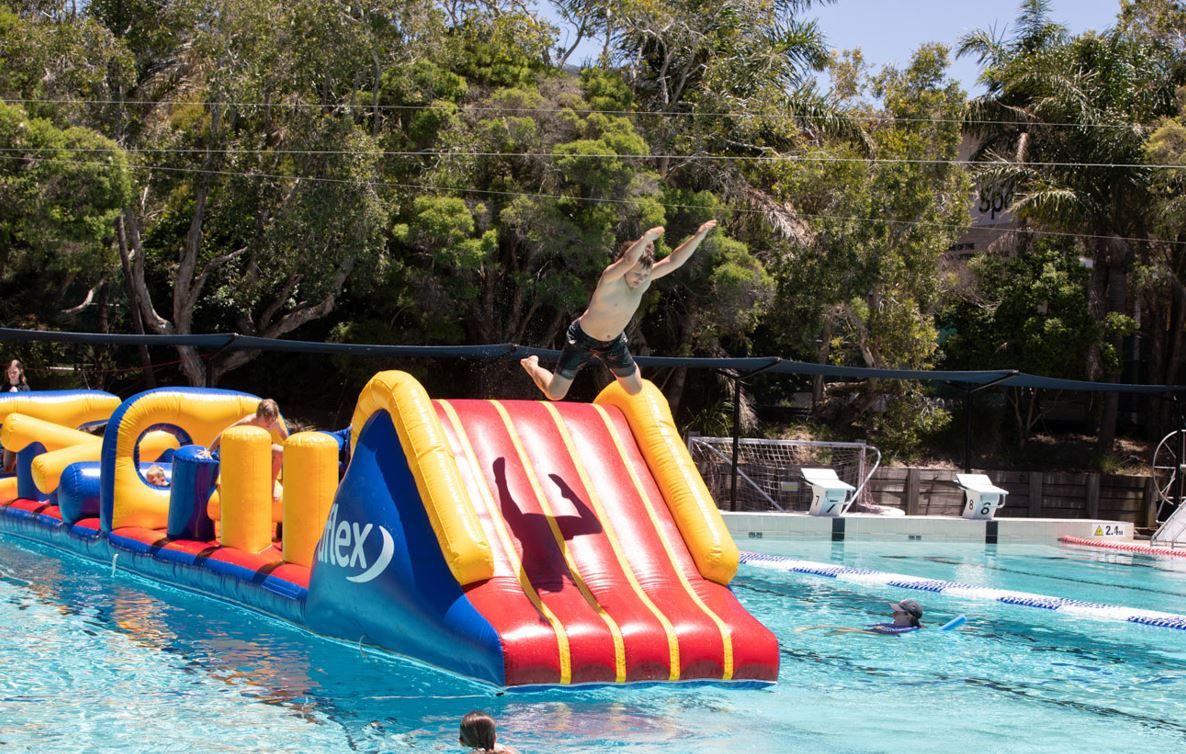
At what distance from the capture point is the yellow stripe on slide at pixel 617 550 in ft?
22.4

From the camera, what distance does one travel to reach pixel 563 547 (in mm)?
7445

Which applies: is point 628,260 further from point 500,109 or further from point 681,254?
point 500,109

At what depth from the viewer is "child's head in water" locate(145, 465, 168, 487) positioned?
11.0 meters

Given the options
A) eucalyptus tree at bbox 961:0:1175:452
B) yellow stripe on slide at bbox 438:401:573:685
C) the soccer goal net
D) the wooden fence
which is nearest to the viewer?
yellow stripe on slide at bbox 438:401:573:685

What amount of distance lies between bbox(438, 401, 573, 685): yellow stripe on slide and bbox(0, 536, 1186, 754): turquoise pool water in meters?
0.21

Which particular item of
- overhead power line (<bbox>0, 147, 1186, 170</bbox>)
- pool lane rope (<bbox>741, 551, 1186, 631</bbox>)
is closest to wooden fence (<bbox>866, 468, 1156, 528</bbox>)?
overhead power line (<bbox>0, 147, 1186, 170</bbox>)

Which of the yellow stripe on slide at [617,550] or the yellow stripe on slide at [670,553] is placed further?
the yellow stripe on slide at [670,553]

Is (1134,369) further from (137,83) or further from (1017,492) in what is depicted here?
(137,83)

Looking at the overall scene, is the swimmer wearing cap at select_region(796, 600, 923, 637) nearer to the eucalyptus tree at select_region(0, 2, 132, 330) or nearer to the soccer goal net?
the soccer goal net

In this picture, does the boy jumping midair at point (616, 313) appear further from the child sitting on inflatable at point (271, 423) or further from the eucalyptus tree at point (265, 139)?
the eucalyptus tree at point (265, 139)

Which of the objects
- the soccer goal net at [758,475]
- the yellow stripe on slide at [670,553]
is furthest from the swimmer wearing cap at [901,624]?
the soccer goal net at [758,475]

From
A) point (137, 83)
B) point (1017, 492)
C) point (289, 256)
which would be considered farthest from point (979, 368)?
point (137, 83)

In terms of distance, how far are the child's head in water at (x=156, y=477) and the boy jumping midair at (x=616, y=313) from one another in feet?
15.7

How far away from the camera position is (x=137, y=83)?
70.5ft
